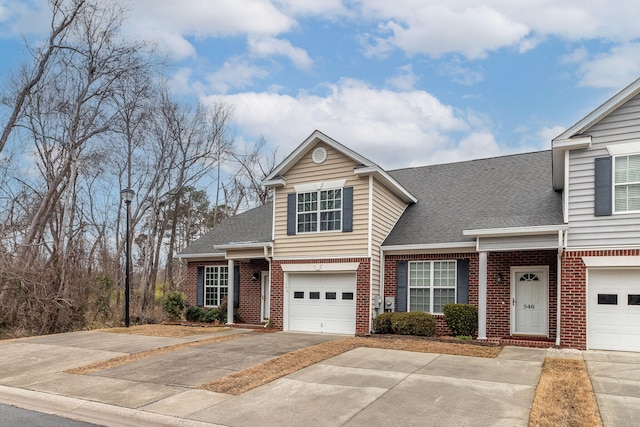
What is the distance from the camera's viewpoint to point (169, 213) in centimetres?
3809

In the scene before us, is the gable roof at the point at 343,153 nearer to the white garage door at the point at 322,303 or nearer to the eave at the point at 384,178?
the eave at the point at 384,178

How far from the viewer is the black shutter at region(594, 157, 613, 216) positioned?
12.2 m

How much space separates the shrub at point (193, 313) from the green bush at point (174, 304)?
62 cm

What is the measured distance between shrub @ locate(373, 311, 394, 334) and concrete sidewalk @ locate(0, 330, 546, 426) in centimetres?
257

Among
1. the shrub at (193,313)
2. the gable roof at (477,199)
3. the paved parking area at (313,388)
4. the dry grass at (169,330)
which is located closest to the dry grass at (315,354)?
the paved parking area at (313,388)

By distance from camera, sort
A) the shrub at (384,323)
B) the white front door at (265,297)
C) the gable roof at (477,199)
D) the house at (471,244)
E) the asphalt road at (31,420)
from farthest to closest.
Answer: the white front door at (265,297) → the gable roof at (477,199) → the shrub at (384,323) → the house at (471,244) → the asphalt road at (31,420)

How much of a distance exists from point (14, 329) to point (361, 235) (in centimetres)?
1256

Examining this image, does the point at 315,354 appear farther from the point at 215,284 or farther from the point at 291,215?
the point at 215,284

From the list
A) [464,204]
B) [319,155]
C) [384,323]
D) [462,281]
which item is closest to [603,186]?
[462,281]

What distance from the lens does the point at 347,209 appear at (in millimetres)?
15773

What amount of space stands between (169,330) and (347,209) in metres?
7.51

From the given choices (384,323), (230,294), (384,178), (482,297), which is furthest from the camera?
(230,294)

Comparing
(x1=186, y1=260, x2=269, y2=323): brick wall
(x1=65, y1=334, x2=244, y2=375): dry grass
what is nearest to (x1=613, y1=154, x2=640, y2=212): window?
(x1=65, y1=334, x2=244, y2=375): dry grass

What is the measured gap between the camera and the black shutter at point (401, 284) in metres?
15.7
